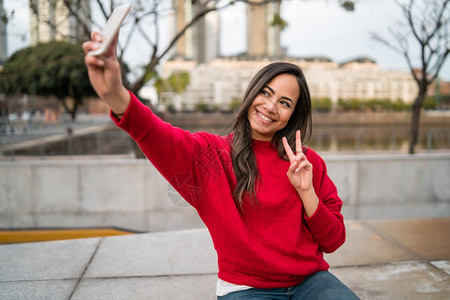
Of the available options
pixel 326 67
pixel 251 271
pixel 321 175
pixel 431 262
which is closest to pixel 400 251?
pixel 431 262

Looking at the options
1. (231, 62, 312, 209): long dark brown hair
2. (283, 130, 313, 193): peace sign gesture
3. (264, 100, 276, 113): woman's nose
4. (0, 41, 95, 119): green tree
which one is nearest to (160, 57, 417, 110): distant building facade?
(0, 41, 95, 119): green tree

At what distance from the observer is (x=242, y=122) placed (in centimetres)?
168

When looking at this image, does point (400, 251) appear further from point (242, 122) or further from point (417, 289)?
point (242, 122)

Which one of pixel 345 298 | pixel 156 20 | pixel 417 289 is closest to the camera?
pixel 345 298

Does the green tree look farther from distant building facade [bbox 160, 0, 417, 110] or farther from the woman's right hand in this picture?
distant building facade [bbox 160, 0, 417, 110]

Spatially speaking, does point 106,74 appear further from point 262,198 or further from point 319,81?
point 319,81

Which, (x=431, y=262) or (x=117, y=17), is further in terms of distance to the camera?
(x=431, y=262)

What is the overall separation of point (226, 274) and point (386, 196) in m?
5.74

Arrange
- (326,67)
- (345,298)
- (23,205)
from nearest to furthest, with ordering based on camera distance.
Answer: (345,298) → (23,205) → (326,67)

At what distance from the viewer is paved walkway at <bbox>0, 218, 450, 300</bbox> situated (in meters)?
2.56

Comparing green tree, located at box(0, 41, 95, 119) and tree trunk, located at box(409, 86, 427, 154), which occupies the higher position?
green tree, located at box(0, 41, 95, 119)

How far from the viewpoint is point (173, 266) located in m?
3.03

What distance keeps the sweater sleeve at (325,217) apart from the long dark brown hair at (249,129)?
0.52 ft

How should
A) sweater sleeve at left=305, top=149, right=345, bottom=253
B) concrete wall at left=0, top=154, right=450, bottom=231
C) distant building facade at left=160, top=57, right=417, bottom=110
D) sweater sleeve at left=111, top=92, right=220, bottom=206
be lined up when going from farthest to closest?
distant building facade at left=160, top=57, right=417, bottom=110, concrete wall at left=0, top=154, right=450, bottom=231, sweater sleeve at left=305, top=149, right=345, bottom=253, sweater sleeve at left=111, top=92, right=220, bottom=206
